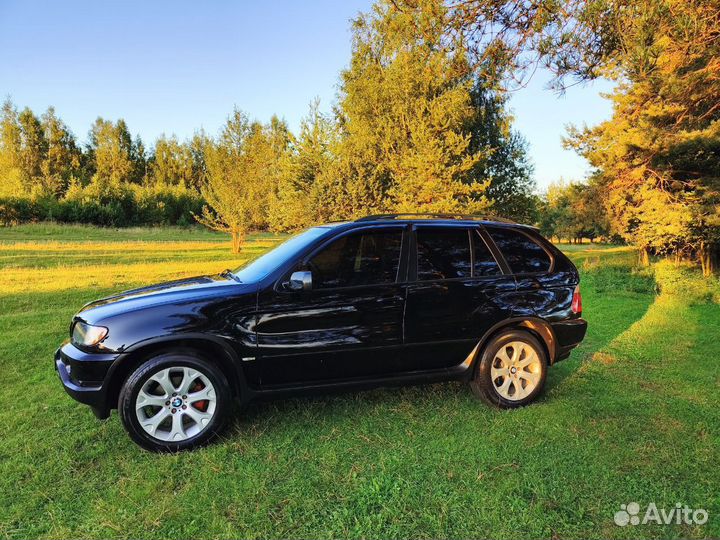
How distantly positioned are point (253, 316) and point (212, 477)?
3.68 ft

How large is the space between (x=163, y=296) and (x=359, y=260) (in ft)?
5.19

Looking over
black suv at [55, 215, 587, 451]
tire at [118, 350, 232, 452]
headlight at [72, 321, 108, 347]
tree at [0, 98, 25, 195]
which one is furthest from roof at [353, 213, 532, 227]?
tree at [0, 98, 25, 195]

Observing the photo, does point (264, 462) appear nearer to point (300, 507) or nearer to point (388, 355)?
point (300, 507)

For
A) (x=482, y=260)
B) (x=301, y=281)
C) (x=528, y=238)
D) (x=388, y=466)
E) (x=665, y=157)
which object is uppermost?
(x=665, y=157)

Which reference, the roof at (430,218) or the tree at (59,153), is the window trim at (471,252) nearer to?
the roof at (430,218)

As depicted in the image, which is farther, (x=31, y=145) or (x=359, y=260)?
(x=31, y=145)

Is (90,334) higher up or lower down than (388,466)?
higher up

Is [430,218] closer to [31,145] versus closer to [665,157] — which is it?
[665,157]

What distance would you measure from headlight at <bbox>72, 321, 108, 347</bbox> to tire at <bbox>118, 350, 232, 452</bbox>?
0.34 m

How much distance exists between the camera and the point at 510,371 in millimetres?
3959

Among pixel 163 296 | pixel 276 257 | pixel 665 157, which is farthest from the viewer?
pixel 665 157

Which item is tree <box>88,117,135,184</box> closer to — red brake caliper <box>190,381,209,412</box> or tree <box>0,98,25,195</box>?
tree <box>0,98,25,195</box>

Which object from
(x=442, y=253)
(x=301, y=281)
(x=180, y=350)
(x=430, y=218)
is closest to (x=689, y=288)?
(x=430, y=218)

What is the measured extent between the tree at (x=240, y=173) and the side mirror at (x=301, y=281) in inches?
941
